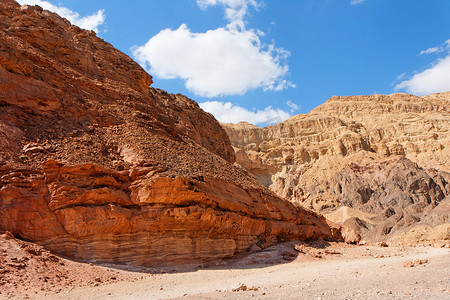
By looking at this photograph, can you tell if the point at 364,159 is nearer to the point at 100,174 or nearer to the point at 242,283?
the point at 100,174

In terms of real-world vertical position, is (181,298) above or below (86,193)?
below

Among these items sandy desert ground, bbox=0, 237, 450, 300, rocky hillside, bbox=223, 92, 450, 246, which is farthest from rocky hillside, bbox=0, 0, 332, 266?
rocky hillside, bbox=223, 92, 450, 246

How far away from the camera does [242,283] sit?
13.1 meters

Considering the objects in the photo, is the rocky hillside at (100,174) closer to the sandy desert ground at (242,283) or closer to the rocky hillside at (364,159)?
the sandy desert ground at (242,283)

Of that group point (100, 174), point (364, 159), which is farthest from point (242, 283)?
point (364, 159)

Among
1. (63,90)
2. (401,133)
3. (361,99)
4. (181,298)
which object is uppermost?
(361,99)

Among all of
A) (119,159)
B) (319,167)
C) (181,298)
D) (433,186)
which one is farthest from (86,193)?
(319,167)

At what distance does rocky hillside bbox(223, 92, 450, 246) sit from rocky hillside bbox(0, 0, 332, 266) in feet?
91.8

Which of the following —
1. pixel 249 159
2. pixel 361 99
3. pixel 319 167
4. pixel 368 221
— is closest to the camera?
pixel 368 221

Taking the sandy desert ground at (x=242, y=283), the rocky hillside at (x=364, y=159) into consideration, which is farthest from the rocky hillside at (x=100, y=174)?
the rocky hillside at (x=364, y=159)

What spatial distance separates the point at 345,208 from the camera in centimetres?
6588

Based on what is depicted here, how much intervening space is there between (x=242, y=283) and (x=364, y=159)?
75588mm

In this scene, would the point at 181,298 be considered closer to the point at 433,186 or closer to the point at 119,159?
the point at 119,159

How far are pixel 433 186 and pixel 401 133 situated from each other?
3392cm
